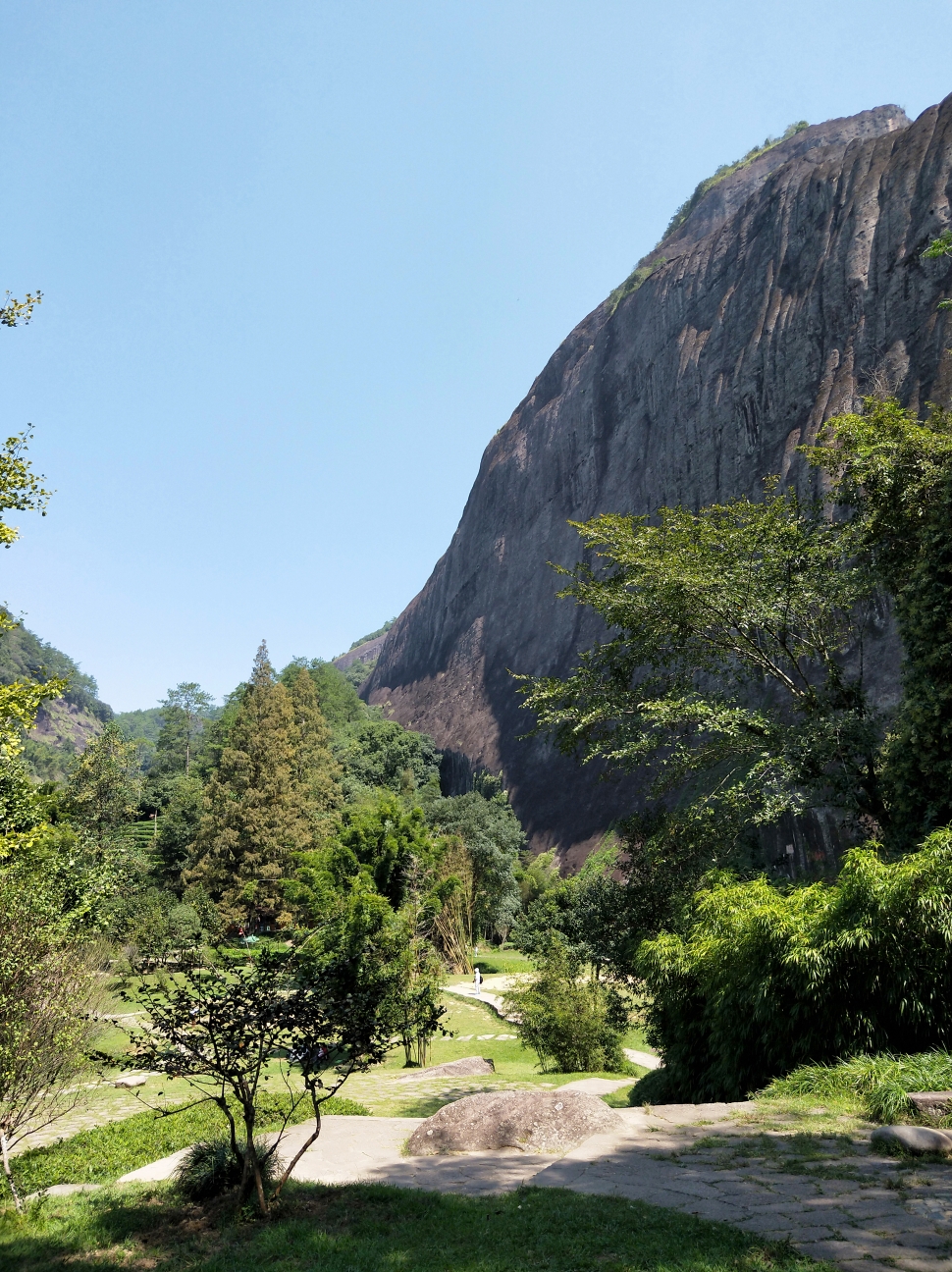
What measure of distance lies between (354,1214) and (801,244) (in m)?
45.9

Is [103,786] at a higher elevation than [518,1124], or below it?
higher

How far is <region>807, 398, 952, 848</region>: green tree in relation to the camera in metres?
9.73

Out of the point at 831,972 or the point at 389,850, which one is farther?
the point at 389,850

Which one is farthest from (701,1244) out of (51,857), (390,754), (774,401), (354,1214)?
(390,754)

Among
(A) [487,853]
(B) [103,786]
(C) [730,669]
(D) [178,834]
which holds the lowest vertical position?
(A) [487,853]

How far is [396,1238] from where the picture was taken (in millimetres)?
4391

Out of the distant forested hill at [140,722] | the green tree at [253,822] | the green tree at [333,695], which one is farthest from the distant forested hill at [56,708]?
the green tree at [253,822]

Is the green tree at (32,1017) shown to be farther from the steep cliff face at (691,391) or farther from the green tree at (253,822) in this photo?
the steep cliff face at (691,391)

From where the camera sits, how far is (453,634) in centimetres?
7150

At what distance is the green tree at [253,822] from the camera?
3303cm

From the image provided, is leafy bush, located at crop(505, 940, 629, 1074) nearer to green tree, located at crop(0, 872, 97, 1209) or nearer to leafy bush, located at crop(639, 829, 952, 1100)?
leafy bush, located at crop(639, 829, 952, 1100)

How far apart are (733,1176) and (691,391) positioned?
45.8 meters

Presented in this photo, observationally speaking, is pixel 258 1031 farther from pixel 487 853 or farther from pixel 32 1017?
pixel 487 853

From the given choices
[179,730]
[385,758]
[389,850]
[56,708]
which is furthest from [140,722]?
[389,850]
